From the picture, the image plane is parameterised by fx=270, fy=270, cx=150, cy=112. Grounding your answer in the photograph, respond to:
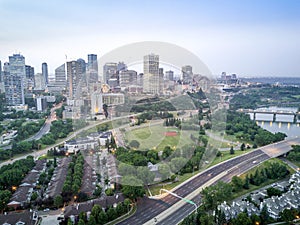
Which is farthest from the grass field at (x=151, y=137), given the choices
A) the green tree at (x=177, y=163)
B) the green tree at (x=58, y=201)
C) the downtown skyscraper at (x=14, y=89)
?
the downtown skyscraper at (x=14, y=89)

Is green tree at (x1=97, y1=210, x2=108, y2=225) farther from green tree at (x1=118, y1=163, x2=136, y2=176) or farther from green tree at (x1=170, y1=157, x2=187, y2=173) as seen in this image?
green tree at (x1=170, y1=157, x2=187, y2=173)

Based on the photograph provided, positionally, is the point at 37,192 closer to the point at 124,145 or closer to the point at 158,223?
the point at 124,145

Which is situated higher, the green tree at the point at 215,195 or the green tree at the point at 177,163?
the green tree at the point at 177,163

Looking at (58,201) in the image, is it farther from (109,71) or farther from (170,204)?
(109,71)

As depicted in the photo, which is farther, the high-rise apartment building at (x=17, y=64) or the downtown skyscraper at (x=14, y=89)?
the high-rise apartment building at (x=17, y=64)

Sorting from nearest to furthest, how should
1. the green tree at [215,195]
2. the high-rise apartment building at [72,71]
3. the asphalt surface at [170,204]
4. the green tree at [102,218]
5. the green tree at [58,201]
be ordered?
1. the green tree at [102,218]
2. the asphalt surface at [170,204]
3. the green tree at [215,195]
4. the green tree at [58,201]
5. the high-rise apartment building at [72,71]

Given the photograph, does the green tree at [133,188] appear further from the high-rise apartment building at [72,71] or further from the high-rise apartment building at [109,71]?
the high-rise apartment building at [72,71]

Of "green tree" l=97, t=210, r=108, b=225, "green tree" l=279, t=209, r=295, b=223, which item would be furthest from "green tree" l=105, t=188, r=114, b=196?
"green tree" l=279, t=209, r=295, b=223

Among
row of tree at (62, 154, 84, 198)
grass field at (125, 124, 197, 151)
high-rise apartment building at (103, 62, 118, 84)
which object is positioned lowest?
row of tree at (62, 154, 84, 198)
